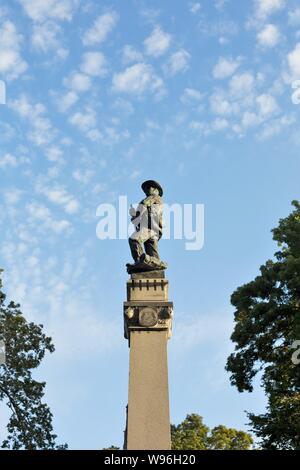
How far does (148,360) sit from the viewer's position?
1005 centimetres

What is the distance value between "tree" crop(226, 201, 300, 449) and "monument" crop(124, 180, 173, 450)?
8.69 metres

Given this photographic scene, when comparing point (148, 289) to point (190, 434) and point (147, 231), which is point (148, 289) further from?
point (190, 434)

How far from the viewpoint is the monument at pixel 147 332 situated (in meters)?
9.49

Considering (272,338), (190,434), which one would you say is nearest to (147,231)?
(272,338)

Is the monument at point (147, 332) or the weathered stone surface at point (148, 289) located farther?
the weathered stone surface at point (148, 289)

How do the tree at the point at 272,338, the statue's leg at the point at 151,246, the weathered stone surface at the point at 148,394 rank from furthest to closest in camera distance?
the tree at the point at 272,338, the statue's leg at the point at 151,246, the weathered stone surface at the point at 148,394

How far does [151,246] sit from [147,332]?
187 centimetres

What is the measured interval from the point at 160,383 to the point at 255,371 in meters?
11.7

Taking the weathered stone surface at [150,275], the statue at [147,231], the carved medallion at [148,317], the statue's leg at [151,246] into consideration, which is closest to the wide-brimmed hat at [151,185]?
the statue at [147,231]

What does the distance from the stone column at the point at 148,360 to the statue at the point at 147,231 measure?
0.68 ft

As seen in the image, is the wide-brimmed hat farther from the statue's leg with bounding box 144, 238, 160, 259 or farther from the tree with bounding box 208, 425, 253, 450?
the tree with bounding box 208, 425, 253, 450

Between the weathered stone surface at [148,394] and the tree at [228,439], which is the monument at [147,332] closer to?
the weathered stone surface at [148,394]
